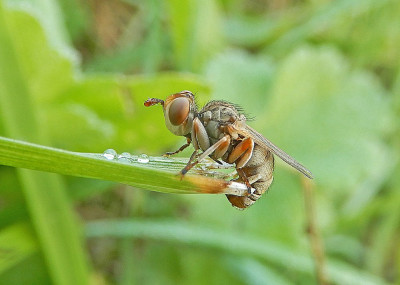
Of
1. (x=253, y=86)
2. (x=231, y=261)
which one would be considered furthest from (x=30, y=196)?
(x=253, y=86)

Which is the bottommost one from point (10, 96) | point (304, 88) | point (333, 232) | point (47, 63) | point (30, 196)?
point (30, 196)

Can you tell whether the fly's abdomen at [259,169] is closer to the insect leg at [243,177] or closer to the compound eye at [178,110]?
the insect leg at [243,177]

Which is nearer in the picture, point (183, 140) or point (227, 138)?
point (227, 138)

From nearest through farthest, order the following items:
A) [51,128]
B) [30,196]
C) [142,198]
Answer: [30,196] → [51,128] → [142,198]

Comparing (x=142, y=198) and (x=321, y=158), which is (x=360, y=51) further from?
(x=142, y=198)

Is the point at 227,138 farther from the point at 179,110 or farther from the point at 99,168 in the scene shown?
the point at 99,168

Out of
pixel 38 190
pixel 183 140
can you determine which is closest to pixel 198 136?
pixel 38 190
